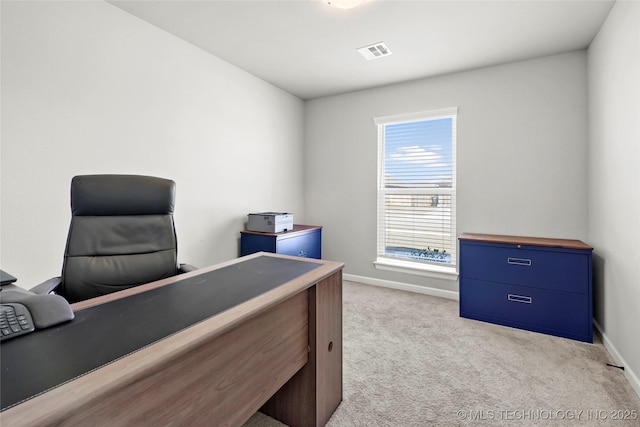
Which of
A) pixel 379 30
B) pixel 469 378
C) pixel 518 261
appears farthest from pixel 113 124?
pixel 518 261

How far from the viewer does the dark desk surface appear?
62 centimetres

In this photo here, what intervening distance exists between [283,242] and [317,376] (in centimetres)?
179

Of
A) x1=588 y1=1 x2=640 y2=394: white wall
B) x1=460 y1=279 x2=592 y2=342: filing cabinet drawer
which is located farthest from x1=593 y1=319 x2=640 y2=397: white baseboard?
x1=460 y1=279 x2=592 y2=342: filing cabinet drawer

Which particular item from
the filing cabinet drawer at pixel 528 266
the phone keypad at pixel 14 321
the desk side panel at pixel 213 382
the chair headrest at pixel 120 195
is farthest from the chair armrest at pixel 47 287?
the filing cabinet drawer at pixel 528 266

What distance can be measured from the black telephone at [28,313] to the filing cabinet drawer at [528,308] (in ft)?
9.44

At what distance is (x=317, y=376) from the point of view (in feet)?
4.62

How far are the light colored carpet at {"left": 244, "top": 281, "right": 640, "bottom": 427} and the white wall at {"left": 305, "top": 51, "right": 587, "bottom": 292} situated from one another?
39.3 inches

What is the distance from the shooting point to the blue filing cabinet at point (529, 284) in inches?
92.3

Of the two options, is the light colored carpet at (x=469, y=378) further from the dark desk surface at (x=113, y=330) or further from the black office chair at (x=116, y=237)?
the black office chair at (x=116, y=237)

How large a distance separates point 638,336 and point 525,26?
231cm

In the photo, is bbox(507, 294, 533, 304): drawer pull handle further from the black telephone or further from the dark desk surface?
the black telephone

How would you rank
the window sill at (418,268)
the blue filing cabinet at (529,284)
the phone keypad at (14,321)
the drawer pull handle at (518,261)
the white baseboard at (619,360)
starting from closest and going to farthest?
the phone keypad at (14,321) < the white baseboard at (619,360) < the blue filing cabinet at (529,284) < the drawer pull handle at (518,261) < the window sill at (418,268)

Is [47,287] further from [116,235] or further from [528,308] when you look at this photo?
[528,308]

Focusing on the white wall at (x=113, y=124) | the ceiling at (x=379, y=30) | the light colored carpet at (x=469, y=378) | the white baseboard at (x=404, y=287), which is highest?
the ceiling at (x=379, y=30)
